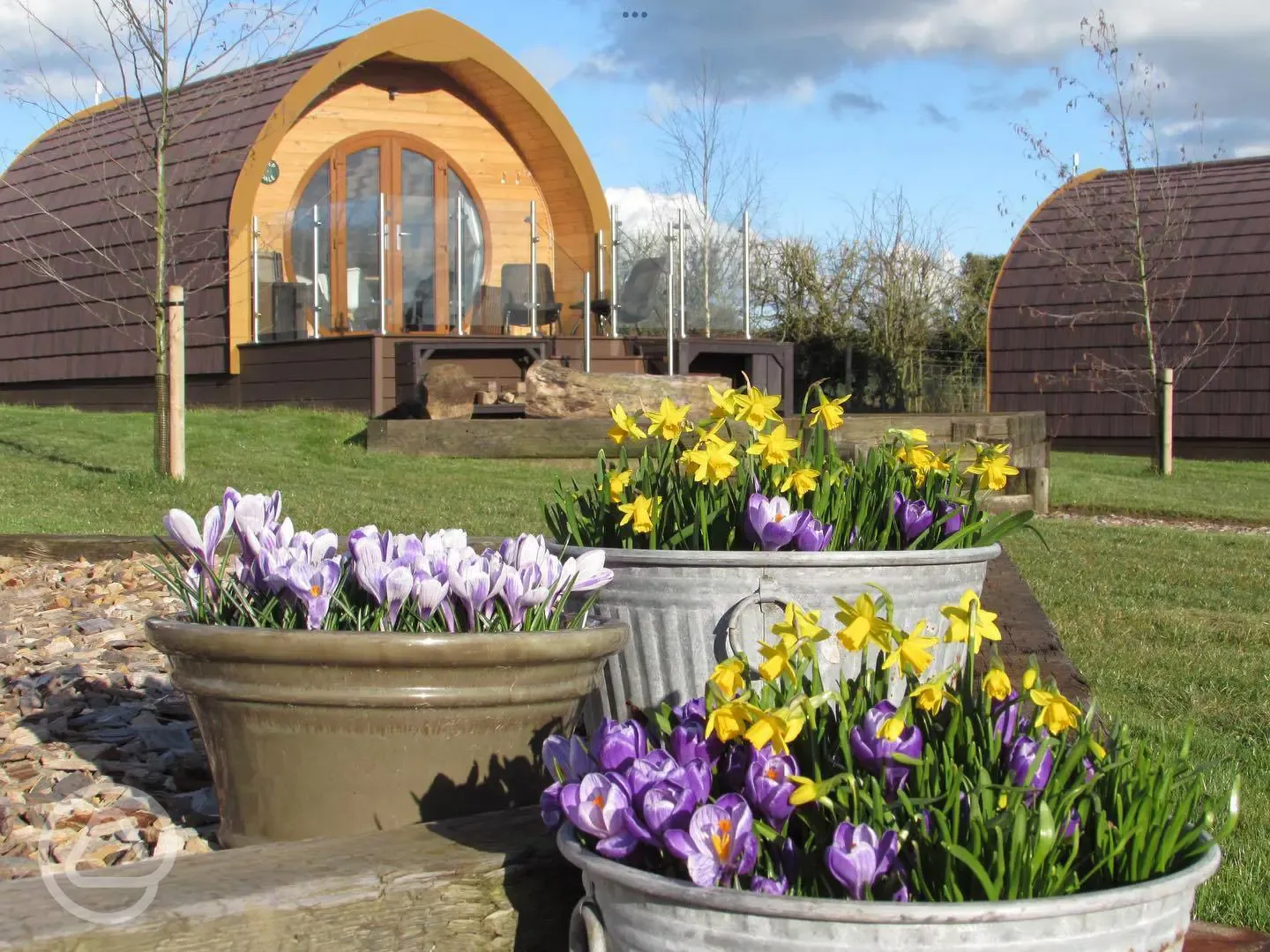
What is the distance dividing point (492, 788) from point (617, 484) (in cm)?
71

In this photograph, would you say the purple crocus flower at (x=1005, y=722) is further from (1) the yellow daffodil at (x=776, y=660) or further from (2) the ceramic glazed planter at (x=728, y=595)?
(2) the ceramic glazed planter at (x=728, y=595)

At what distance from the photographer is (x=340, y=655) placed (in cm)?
220

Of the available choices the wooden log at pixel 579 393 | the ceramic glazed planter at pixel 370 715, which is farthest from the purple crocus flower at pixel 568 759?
the wooden log at pixel 579 393

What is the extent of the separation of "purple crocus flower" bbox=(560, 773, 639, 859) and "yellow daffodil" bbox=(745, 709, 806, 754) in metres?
0.18

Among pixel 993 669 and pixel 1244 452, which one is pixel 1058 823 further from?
pixel 1244 452

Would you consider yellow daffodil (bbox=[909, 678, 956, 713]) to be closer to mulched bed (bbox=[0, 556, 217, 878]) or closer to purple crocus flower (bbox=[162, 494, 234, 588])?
purple crocus flower (bbox=[162, 494, 234, 588])

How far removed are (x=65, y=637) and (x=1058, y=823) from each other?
3.34 metres

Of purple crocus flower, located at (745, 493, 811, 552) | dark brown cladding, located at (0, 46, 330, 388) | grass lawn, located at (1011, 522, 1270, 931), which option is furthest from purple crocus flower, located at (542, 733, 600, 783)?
dark brown cladding, located at (0, 46, 330, 388)

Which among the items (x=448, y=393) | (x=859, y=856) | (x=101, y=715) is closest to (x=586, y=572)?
(x=859, y=856)

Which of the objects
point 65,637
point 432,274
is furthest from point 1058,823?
point 432,274

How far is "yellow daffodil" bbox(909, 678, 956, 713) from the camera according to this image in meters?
1.85

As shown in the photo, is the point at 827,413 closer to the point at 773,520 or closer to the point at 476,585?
the point at 773,520

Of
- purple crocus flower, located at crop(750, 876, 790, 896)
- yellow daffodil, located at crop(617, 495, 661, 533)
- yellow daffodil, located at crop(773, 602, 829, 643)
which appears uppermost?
yellow daffodil, located at crop(617, 495, 661, 533)

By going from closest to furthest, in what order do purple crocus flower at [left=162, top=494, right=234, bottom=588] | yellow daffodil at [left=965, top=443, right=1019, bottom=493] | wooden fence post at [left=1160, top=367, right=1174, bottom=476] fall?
purple crocus flower at [left=162, top=494, right=234, bottom=588]
yellow daffodil at [left=965, top=443, right=1019, bottom=493]
wooden fence post at [left=1160, top=367, right=1174, bottom=476]
